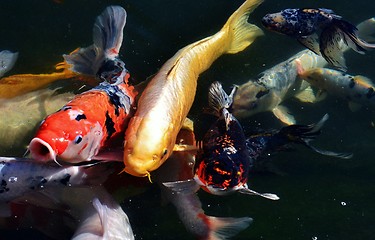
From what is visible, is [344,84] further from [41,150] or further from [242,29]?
[41,150]

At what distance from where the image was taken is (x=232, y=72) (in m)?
5.39

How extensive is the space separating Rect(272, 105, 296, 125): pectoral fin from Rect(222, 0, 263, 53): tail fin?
88 cm

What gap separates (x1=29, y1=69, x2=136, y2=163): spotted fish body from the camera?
10.1 feet

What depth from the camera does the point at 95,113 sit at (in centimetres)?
359

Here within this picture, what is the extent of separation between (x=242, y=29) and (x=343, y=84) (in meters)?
1.64

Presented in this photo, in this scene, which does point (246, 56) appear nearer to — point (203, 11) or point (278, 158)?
point (203, 11)

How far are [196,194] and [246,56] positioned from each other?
7.11 feet

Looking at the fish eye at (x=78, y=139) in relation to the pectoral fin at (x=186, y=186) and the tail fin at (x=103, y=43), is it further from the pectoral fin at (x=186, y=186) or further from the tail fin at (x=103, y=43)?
the tail fin at (x=103, y=43)

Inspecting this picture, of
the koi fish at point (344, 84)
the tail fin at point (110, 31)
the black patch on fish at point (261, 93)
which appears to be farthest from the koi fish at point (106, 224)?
the koi fish at point (344, 84)

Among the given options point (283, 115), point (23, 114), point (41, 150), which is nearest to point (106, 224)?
point (41, 150)

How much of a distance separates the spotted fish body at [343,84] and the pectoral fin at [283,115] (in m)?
0.68

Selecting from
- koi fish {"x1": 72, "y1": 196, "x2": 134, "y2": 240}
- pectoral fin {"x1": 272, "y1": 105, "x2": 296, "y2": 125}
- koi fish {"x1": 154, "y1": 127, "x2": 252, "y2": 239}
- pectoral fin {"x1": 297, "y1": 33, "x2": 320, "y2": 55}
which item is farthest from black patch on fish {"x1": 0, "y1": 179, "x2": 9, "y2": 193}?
pectoral fin {"x1": 297, "y1": 33, "x2": 320, "y2": 55}

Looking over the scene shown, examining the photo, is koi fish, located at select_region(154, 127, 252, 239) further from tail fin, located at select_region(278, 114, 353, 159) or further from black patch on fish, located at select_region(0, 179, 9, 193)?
black patch on fish, located at select_region(0, 179, 9, 193)

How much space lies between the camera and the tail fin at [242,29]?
5004 mm
